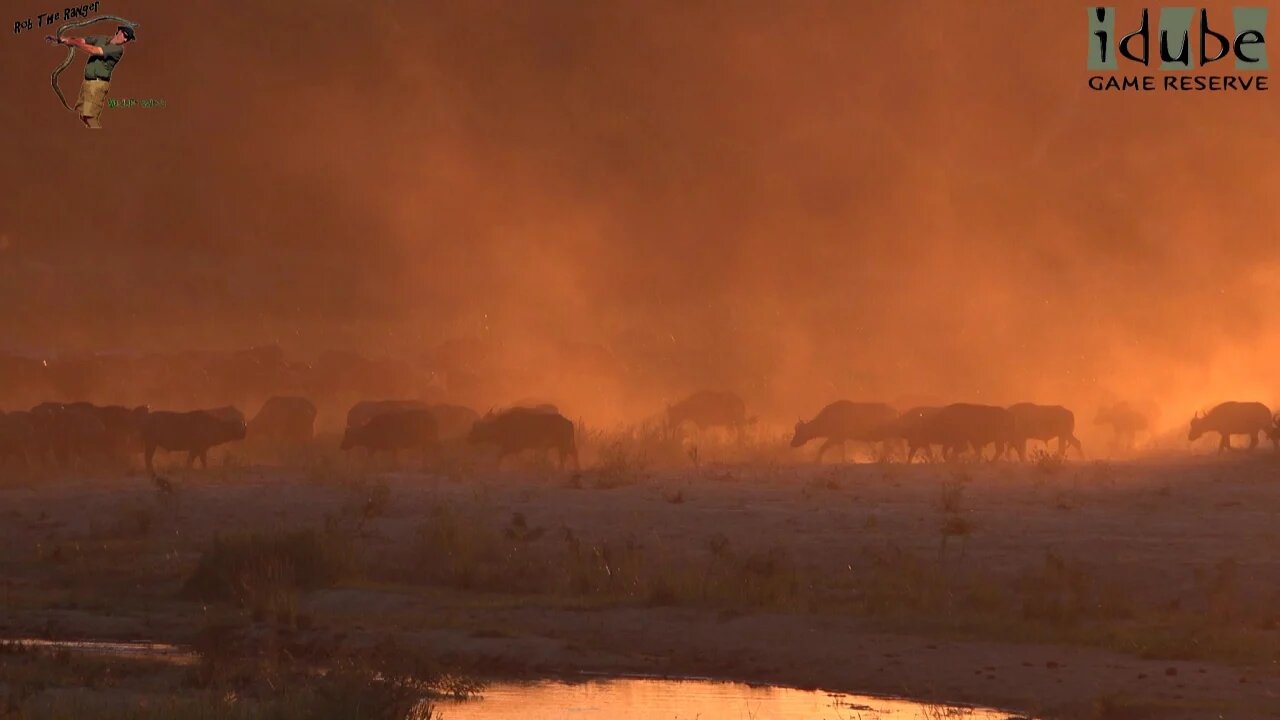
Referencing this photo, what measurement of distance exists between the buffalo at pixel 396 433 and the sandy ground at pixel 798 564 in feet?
7.22

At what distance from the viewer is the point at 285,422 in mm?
32688

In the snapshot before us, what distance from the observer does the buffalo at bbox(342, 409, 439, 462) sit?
27672 millimetres

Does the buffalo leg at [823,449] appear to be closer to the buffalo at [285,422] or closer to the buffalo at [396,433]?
the buffalo at [396,433]

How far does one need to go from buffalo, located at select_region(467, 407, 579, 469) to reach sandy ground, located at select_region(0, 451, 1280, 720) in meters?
1.46

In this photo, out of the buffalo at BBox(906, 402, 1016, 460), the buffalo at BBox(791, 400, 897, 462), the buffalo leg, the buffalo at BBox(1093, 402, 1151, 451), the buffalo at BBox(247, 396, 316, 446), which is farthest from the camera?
the buffalo at BBox(1093, 402, 1151, 451)

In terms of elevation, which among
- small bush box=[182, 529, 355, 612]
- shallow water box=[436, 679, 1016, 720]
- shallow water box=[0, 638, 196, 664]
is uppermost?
small bush box=[182, 529, 355, 612]

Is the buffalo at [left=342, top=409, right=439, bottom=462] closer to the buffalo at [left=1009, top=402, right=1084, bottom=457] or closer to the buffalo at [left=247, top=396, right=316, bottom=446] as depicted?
the buffalo at [left=247, top=396, right=316, bottom=446]

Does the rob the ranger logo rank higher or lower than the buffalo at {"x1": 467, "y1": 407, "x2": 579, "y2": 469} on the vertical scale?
higher

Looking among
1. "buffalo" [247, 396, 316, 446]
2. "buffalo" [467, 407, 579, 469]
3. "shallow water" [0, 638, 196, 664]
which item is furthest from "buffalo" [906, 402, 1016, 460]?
"shallow water" [0, 638, 196, 664]

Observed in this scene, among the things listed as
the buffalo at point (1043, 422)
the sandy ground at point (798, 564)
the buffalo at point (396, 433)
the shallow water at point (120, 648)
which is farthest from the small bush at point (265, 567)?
the buffalo at point (1043, 422)

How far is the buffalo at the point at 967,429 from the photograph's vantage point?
27859 mm

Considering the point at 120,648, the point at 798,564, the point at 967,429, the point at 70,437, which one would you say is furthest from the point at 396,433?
the point at 120,648

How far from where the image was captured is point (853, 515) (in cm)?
2050

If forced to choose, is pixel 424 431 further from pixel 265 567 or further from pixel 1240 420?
pixel 1240 420
